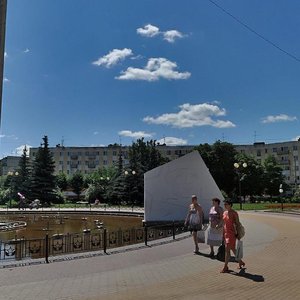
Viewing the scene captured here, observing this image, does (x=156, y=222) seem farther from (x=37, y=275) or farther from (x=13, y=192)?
(x=13, y=192)

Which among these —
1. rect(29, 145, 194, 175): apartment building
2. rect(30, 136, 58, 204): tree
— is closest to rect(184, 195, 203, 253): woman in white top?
rect(30, 136, 58, 204): tree

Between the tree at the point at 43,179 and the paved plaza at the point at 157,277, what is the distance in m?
44.7

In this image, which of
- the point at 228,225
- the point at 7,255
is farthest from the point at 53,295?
the point at 7,255

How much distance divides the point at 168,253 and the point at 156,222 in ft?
37.4

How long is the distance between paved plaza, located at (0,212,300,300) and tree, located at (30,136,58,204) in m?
44.7

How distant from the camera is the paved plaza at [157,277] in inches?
291

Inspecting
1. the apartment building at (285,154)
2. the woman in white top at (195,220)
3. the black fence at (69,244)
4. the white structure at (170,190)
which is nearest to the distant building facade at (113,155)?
the apartment building at (285,154)

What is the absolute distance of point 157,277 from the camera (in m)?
8.83

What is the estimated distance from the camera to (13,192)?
5712 centimetres

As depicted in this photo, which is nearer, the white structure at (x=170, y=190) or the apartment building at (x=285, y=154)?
the white structure at (x=170, y=190)

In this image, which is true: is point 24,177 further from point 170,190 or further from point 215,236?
point 215,236

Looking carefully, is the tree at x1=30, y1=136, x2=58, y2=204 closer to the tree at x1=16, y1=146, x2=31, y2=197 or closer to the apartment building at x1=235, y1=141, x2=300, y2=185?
the tree at x1=16, y1=146, x2=31, y2=197

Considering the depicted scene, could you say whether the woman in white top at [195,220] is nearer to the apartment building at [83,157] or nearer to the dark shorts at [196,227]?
the dark shorts at [196,227]

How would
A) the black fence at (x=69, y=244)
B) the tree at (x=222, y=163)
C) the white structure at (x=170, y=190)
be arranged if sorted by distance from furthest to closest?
1. the tree at (x=222, y=163)
2. the white structure at (x=170, y=190)
3. the black fence at (x=69, y=244)
